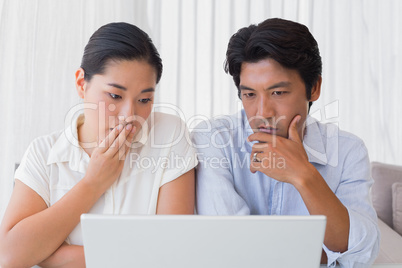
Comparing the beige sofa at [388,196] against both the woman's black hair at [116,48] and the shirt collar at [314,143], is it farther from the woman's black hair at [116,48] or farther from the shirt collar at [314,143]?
the woman's black hair at [116,48]

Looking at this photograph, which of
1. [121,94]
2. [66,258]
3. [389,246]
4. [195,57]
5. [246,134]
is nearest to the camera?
[66,258]

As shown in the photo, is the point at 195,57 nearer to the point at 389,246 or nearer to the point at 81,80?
the point at 389,246

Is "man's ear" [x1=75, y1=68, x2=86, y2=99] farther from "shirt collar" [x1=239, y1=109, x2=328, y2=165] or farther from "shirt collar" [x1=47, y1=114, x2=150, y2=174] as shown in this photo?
"shirt collar" [x1=239, y1=109, x2=328, y2=165]

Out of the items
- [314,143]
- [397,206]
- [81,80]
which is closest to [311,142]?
[314,143]

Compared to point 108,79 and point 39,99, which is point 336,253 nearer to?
point 108,79

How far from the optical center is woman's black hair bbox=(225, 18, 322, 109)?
1509 millimetres

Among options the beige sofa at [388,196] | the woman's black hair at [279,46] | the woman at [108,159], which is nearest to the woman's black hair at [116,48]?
the woman at [108,159]

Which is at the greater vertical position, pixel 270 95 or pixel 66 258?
pixel 270 95

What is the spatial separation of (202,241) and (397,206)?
1932 mm

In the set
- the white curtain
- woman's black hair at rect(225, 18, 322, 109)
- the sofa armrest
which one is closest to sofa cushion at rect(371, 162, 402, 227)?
the sofa armrest

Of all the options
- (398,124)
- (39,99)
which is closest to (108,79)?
(39,99)

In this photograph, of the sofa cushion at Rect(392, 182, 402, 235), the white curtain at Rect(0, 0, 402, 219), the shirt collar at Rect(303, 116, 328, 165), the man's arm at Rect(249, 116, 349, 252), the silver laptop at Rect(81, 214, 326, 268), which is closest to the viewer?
the silver laptop at Rect(81, 214, 326, 268)

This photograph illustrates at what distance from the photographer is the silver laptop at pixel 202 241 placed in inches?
33.0

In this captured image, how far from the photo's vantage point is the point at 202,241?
→ 0.85 m
